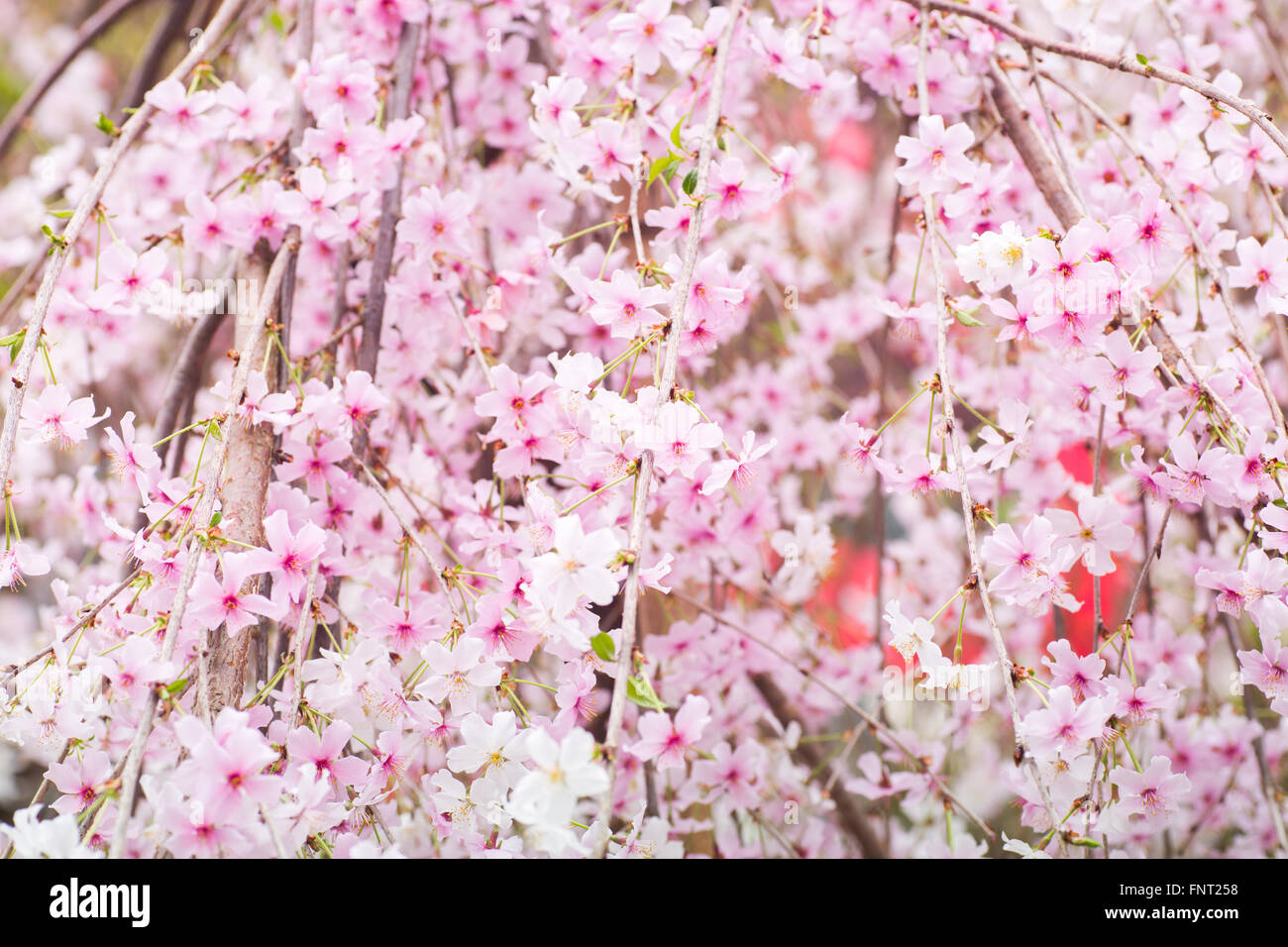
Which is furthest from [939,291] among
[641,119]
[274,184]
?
[274,184]

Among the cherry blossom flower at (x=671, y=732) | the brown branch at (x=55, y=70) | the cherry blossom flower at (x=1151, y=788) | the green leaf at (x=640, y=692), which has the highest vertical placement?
the brown branch at (x=55, y=70)

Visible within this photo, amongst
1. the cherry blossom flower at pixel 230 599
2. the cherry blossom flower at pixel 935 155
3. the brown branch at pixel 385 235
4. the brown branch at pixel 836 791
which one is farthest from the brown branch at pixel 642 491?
the brown branch at pixel 836 791

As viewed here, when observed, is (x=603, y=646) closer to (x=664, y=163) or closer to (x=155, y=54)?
(x=664, y=163)

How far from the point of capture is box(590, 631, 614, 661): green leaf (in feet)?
2.53

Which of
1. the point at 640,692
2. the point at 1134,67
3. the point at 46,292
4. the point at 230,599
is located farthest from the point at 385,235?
the point at 1134,67

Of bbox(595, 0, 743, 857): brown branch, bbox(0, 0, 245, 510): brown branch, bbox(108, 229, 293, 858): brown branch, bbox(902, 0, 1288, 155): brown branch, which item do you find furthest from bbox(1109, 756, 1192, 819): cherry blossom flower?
bbox(0, 0, 245, 510): brown branch

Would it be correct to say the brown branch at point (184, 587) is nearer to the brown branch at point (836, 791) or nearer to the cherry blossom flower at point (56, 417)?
the cherry blossom flower at point (56, 417)

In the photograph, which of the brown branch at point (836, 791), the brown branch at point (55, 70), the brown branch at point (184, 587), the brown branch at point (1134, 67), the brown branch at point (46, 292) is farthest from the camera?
the brown branch at point (836, 791)

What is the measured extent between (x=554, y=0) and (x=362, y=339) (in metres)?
0.69

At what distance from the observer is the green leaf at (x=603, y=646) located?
0.77m

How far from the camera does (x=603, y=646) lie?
778mm

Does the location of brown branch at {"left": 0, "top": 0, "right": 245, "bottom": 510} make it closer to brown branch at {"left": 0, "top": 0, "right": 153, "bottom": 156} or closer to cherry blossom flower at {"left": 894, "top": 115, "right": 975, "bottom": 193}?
brown branch at {"left": 0, "top": 0, "right": 153, "bottom": 156}

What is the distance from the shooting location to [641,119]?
46.5 inches

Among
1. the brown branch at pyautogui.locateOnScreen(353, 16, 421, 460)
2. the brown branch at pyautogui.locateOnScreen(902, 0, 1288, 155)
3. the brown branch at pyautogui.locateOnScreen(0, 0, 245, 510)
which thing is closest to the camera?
the brown branch at pyautogui.locateOnScreen(0, 0, 245, 510)
